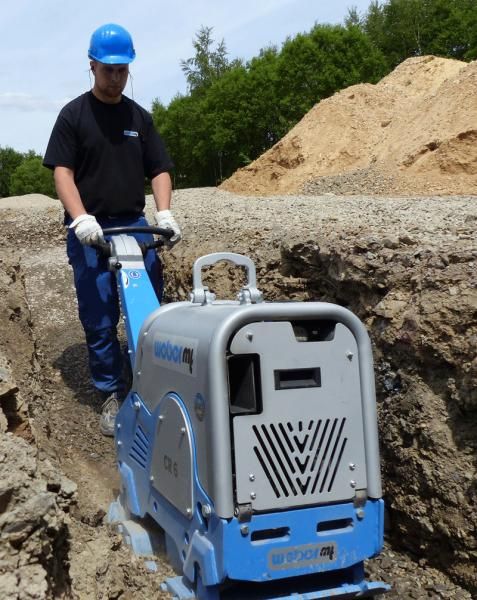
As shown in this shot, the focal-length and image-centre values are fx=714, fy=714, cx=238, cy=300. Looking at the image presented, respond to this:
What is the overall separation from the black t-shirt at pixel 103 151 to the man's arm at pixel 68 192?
5cm

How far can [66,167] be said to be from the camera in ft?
13.8

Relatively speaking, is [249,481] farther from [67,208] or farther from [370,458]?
[67,208]

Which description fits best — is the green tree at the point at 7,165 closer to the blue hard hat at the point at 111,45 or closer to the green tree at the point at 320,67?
the green tree at the point at 320,67

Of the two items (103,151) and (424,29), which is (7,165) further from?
(103,151)

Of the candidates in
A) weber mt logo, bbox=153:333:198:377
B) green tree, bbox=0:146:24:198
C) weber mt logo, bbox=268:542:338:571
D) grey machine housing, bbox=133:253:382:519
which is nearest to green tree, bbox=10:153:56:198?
green tree, bbox=0:146:24:198

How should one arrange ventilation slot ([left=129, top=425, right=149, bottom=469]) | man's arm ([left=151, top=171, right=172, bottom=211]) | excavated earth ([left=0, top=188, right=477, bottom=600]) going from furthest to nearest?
man's arm ([left=151, top=171, right=172, bottom=211]) < ventilation slot ([left=129, top=425, right=149, bottom=469]) < excavated earth ([left=0, top=188, right=477, bottom=600])

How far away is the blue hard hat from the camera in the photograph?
3908 mm

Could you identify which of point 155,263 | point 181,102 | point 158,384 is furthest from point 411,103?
point 181,102

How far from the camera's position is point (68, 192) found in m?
4.08

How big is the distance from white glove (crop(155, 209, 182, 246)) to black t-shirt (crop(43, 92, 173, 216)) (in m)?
0.30

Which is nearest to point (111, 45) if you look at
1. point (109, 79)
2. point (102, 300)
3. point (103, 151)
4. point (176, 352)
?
point (109, 79)

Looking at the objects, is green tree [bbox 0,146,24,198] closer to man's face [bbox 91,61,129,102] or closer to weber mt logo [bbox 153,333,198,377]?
man's face [bbox 91,61,129,102]

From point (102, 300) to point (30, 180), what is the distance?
61148 millimetres

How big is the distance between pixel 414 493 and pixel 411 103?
1566 cm
